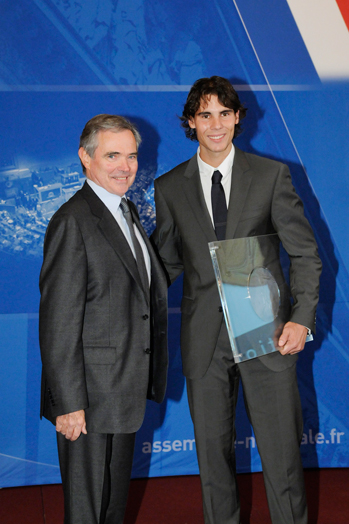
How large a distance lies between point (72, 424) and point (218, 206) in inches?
38.3

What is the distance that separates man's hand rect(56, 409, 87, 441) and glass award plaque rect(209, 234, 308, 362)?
22.7 inches

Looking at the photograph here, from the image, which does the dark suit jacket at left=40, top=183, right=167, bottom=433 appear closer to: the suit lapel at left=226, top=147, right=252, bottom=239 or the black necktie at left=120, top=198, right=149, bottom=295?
the black necktie at left=120, top=198, right=149, bottom=295

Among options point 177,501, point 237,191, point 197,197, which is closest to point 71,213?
point 197,197

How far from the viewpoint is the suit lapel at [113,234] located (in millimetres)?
1750

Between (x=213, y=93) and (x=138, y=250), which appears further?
(x=213, y=93)

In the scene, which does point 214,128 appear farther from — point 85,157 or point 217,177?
point 85,157

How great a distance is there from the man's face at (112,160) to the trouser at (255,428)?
0.69m

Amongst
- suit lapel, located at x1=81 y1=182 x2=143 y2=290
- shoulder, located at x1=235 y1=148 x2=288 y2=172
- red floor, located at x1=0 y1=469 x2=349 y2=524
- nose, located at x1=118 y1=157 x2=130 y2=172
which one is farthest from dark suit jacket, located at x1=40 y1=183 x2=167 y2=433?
red floor, located at x1=0 y1=469 x2=349 y2=524

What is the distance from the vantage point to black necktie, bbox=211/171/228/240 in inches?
79.1

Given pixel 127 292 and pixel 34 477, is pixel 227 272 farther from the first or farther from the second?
pixel 34 477

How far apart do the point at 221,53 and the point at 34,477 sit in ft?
8.72

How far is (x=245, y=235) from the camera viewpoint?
1.98m

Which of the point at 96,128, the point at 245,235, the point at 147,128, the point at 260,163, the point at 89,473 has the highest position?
the point at 147,128

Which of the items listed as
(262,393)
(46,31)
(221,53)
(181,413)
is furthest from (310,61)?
(181,413)
